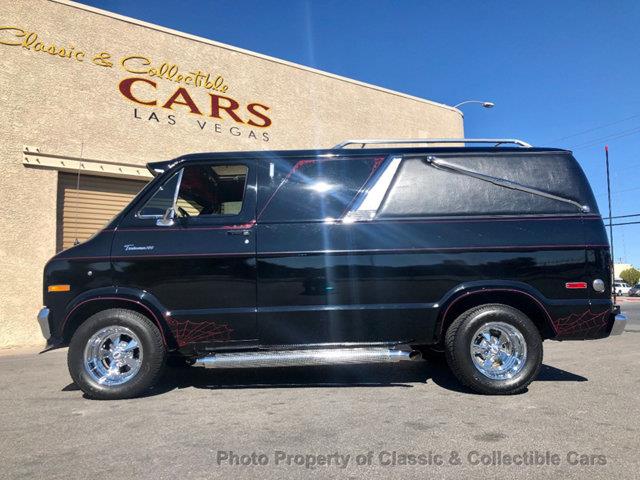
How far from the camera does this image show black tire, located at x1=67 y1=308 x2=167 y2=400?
4387 millimetres

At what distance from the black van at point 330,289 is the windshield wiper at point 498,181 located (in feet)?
0.38

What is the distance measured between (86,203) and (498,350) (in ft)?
28.4

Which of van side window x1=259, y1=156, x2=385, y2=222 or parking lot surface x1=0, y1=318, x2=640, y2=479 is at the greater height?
van side window x1=259, y1=156, x2=385, y2=222

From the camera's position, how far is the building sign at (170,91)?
31.9 feet

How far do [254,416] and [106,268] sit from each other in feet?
6.44

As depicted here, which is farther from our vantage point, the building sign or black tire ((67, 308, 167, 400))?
the building sign

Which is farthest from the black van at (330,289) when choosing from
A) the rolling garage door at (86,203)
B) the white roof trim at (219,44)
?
the white roof trim at (219,44)

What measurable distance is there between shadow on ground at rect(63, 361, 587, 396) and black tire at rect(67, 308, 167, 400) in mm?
270

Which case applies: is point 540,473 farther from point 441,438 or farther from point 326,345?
point 326,345

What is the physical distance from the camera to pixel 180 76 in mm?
11281

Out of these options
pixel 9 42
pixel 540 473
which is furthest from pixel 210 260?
pixel 9 42

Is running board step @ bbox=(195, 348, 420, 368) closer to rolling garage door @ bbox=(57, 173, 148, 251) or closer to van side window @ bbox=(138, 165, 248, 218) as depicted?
van side window @ bbox=(138, 165, 248, 218)

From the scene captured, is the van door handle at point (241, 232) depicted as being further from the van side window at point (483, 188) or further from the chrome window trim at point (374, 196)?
the van side window at point (483, 188)

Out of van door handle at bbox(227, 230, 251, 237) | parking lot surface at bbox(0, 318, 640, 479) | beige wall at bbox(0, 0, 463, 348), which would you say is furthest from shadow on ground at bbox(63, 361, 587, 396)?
beige wall at bbox(0, 0, 463, 348)
